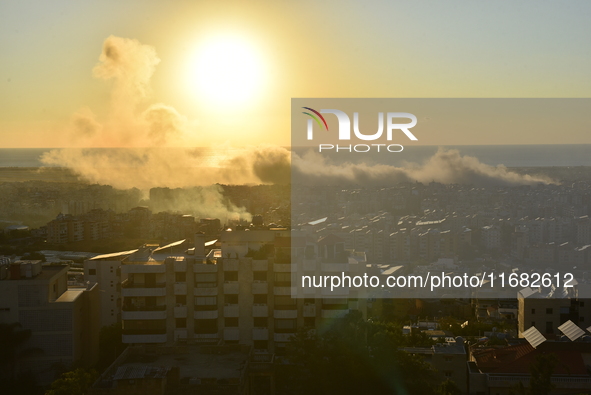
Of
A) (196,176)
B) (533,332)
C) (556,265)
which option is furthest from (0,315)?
(196,176)

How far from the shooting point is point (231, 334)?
26.7 feet

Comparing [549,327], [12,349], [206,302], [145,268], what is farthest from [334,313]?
[549,327]

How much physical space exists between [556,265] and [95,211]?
22.6 metres

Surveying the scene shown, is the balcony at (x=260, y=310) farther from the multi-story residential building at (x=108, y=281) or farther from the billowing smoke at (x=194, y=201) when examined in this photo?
the billowing smoke at (x=194, y=201)

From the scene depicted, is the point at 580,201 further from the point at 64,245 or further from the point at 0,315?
the point at 0,315

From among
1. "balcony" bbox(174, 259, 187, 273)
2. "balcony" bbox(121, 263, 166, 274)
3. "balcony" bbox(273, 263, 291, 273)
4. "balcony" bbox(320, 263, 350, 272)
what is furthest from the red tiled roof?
"balcony" bbox(121, 263, 166, 274)

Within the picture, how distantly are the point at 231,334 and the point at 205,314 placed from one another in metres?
0.42

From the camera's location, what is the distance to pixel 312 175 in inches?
1806

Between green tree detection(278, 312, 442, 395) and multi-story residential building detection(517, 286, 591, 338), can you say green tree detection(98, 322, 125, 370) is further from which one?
multi-story residential building detection(517, 286, 591, 338)

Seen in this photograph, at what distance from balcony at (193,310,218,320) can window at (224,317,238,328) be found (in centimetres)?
16

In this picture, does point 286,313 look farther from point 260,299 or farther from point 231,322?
point 231,322

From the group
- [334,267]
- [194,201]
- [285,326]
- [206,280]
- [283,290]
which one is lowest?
[285,326]

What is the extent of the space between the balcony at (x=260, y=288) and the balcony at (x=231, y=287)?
0.67ft

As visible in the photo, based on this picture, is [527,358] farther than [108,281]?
No
